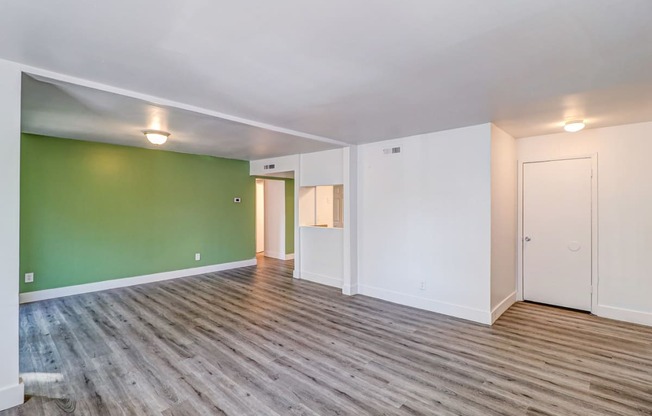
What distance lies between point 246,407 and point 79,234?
4.57 metres

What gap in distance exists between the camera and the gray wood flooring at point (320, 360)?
7.78 ft

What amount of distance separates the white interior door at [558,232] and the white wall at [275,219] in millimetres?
5458

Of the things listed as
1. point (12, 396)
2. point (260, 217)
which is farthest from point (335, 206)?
point (12, 396)

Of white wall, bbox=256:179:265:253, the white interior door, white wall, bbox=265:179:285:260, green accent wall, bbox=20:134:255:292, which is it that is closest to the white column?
the white interior door

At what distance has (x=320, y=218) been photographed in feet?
21.5

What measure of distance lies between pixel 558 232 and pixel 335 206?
3.93m

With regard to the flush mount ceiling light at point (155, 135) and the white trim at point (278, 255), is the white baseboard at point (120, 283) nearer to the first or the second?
the white trim at point (278, 255)

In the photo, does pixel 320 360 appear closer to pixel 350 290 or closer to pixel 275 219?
pixel 350 290

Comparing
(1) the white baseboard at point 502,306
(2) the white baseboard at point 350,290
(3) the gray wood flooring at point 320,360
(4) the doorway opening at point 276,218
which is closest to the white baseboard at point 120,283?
(3) the gray wood flooring at point 320,360

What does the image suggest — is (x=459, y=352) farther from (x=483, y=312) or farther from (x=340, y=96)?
(x=340, y=96)

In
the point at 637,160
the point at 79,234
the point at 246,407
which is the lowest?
the point at 246,407

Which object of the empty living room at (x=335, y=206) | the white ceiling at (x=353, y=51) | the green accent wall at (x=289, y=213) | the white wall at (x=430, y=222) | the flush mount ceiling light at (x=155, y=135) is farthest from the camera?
the green accent wall at (x=289, y=213)

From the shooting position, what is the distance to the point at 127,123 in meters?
3.94

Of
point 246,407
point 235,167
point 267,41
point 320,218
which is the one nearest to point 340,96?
point 267,41
